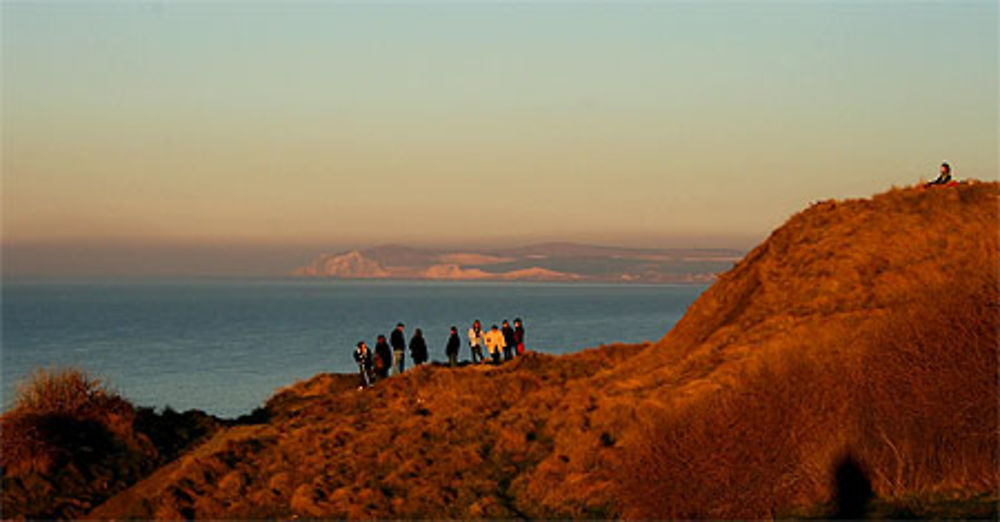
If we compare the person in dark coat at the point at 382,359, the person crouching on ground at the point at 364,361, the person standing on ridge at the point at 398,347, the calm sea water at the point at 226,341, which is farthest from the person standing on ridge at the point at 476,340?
the calm sea water at the point at 226,341

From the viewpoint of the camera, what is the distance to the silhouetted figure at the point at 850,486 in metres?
22.4

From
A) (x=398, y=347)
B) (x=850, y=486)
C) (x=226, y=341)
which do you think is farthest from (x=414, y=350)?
(x=226, y=341)

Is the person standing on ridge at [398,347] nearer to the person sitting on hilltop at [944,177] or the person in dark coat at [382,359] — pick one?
the person in dark coat at [382,359]

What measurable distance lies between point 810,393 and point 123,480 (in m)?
17.4

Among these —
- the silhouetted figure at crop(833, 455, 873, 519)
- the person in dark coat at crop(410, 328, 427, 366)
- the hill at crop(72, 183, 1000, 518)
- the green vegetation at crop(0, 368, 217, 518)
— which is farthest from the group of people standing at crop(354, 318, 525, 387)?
the silhouetted figure at crop(833, 455, 873, 519)

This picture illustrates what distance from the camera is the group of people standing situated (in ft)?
120

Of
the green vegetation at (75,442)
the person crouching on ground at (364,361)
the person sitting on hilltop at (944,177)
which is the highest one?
the person sitting on hilltop at (944,177)

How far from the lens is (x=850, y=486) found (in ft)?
74.0

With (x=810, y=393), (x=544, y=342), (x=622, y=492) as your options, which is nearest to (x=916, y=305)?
(x=810, y=393)

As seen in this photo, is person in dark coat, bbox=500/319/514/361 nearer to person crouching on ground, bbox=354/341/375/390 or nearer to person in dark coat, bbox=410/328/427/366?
person in dark coat, bbox=410/328/427/366

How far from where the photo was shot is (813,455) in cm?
2236

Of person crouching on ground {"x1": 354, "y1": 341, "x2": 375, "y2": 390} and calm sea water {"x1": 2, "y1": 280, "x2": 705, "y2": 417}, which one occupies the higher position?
person crouching on ground {"x1": 354, "y1": 341, "x2": 375, "y2": 390}

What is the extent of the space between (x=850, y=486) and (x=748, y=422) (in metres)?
2.61

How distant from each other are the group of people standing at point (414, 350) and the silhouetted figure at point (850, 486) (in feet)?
51.0
